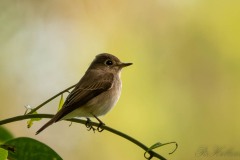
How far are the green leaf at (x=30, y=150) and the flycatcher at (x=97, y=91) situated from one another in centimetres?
157

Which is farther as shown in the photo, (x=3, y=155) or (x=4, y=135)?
(x=4, y=135)

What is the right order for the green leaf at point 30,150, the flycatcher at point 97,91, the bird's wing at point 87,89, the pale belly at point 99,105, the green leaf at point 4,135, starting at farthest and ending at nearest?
the pale belly at point 99,105 < the flycatcher at point 97,91 < the bird's wing at point 87,89 < the green leaf at point 4,135 < the green leaf at point 30,150

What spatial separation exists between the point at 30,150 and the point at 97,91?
2520 millimetres

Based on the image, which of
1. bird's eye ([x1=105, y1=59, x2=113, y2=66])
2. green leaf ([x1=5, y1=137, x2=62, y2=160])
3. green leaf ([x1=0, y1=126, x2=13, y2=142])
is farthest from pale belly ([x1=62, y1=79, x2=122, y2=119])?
green leaf ([x1=5, y1=137, x2=62, y2=160])

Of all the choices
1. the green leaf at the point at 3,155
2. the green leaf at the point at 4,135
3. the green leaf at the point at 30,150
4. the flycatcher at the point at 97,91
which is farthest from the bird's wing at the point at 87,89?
the green leaf at the point at 3,155

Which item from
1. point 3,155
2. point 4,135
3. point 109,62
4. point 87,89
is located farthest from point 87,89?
point 3,155

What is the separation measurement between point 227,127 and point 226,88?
0.49 metres

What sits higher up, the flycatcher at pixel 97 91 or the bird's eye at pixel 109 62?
the bird's eye at pixel 109 62

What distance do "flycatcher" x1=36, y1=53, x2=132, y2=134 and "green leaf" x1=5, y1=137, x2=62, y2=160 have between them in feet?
5.16

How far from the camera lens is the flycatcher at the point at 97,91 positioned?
4246 millimetres

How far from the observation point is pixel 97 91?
468cm

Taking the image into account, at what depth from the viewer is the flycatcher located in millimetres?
4246

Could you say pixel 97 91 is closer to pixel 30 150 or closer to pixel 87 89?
pixel 87 89

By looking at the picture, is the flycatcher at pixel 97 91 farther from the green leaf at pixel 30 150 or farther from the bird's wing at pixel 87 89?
the green leaf at pixel 30 150
